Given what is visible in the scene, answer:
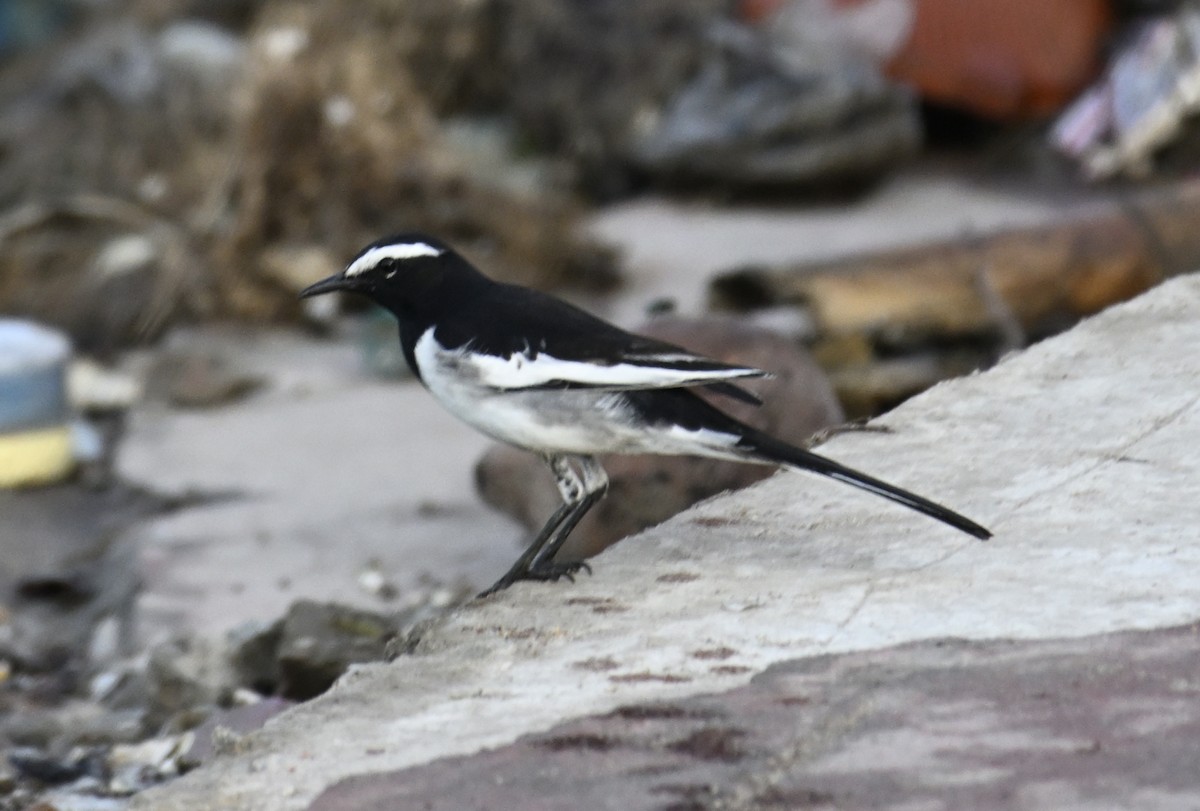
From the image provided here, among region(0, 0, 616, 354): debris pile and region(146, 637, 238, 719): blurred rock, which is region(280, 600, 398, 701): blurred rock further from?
region(0, 0, 616, 354): debris pile

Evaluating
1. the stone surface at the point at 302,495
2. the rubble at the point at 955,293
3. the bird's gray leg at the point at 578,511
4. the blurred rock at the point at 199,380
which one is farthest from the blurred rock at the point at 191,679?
the blurred rock at the point at 199,380

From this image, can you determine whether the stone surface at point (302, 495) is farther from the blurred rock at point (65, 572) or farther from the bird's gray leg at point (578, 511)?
the bird's gray leg at point (578, 511)

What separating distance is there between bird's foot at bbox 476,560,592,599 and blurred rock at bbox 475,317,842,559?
1.21 meters

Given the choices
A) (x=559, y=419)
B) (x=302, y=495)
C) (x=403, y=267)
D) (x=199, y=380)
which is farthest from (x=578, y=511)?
(x=199, y=380)

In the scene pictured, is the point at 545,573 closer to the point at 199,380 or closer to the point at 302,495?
the point at 302,495

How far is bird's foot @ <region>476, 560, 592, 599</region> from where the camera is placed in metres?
3.28

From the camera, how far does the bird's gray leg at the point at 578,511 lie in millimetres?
3420

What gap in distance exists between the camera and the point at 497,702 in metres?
2.69

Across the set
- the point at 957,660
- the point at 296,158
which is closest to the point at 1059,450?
the point at 957,660

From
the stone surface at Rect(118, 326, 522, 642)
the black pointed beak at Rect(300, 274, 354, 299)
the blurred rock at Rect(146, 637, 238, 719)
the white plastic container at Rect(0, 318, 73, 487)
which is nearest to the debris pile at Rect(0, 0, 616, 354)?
the stone surface at Rect(118, 326, 522, 642)

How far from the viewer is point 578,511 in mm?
3559

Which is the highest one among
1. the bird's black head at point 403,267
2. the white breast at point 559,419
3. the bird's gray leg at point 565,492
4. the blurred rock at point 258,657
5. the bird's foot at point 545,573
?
the bird's black head at point 403,267

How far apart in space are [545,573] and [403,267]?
0.69 m

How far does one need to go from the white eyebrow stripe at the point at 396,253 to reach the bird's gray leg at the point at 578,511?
0.47 m
